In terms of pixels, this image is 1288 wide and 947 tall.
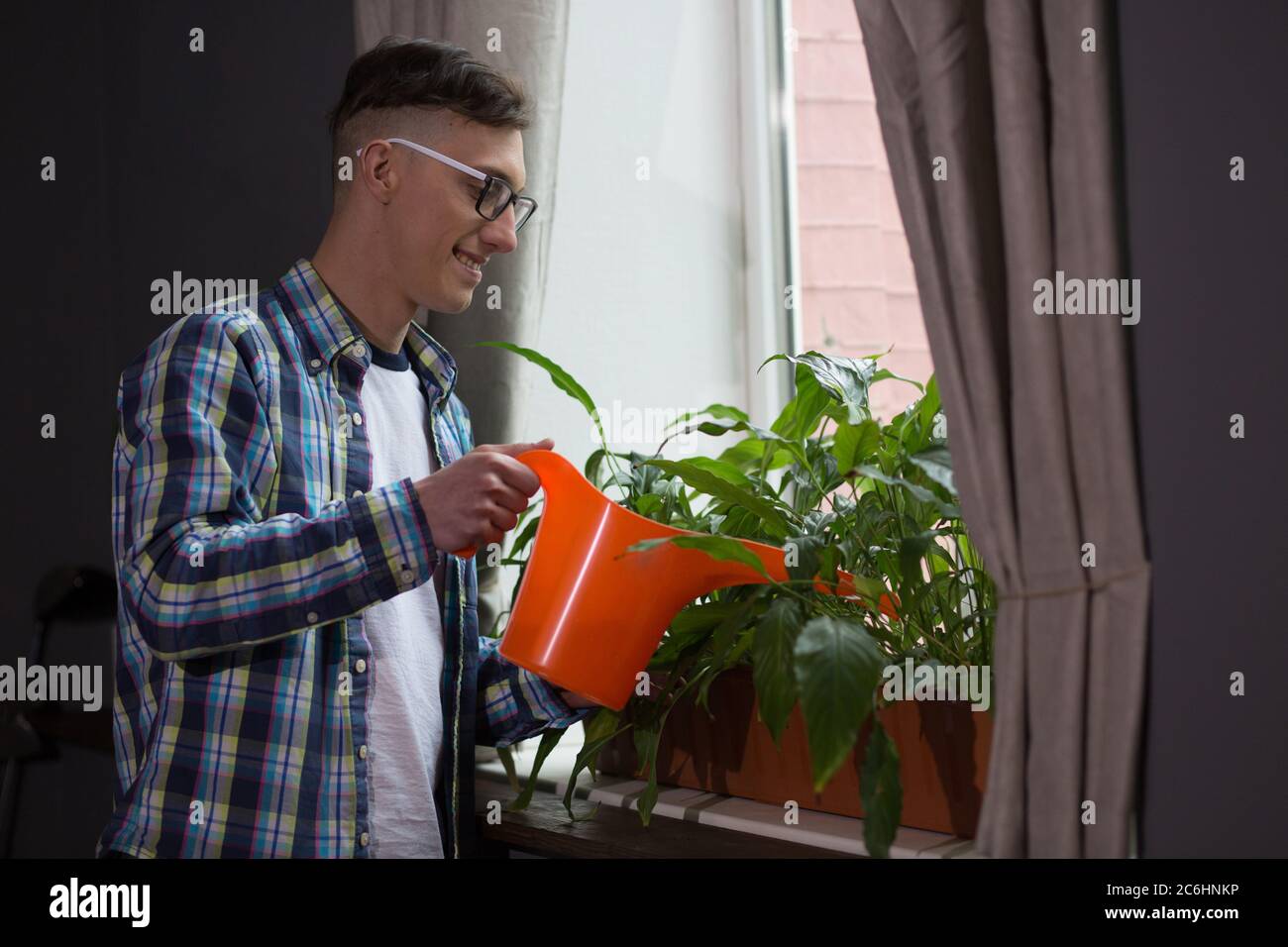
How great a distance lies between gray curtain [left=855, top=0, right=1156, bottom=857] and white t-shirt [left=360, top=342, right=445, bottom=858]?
1.70 ft

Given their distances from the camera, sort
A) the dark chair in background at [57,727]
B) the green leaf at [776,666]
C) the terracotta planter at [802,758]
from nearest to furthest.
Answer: the green leaf at [776,666], the terracotta planter at [802,758], the dark chair in background at [57,727]

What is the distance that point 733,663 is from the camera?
3.74 ft

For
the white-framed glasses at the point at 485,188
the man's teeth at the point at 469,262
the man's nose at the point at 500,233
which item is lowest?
the man's teeth at the point at 469,262

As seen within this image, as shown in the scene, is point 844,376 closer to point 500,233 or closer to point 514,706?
point 500,233

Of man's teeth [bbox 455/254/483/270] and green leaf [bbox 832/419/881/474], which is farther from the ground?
man's teeth [bbox 455/254/483/270]

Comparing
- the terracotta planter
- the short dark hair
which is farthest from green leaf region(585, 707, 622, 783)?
the short dark hair

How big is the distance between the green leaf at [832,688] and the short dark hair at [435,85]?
0.63m

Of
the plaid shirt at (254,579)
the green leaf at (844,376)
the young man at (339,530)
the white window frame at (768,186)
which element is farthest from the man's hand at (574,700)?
the white window frame at (768,186)

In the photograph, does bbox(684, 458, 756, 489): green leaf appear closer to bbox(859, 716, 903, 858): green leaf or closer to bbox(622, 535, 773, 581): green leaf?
bbox(622, 535, 773, 581): green leaf

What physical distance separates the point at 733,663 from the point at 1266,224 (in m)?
0.60

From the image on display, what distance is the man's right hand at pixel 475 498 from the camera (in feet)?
2.99

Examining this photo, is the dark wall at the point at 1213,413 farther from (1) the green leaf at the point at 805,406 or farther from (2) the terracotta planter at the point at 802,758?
(1) the green leaf at the point at 805,406

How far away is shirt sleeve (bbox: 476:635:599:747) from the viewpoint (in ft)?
3.88

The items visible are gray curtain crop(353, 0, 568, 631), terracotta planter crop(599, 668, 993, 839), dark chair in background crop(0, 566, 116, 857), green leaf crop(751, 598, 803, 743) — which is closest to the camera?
green leaf crop(751, 598, 803, 743)
